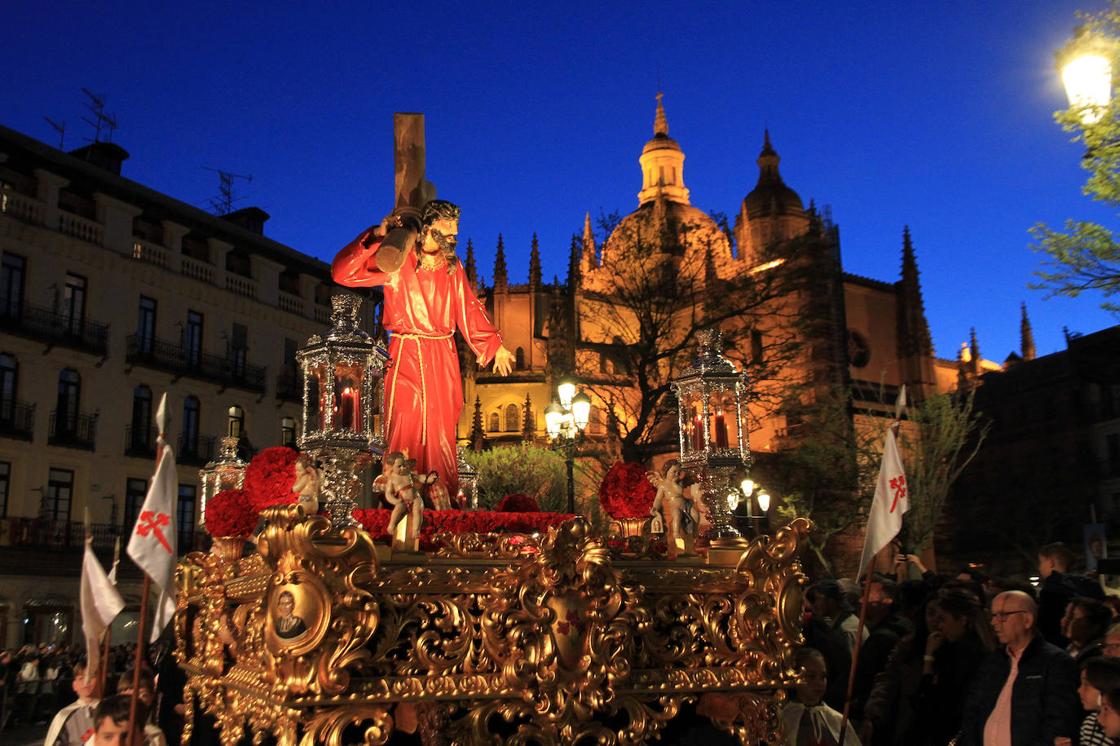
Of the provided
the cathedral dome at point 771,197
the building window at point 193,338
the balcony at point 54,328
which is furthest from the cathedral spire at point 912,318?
the balcony at point 54,328

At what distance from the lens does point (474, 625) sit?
21.1 feet

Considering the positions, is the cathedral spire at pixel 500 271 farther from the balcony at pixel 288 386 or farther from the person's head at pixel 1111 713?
the person's head at pixel 1111 713

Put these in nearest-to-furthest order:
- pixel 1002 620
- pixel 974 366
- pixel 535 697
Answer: pixel 1002 620, pixel 535 697, pixel 974 366

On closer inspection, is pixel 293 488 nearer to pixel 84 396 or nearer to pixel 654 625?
pixel 654 625

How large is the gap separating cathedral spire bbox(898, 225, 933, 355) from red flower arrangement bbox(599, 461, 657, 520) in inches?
2337

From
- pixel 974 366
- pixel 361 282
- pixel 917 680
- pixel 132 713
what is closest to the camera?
pixel 132 713

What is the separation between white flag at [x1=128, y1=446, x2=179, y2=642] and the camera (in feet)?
18.8

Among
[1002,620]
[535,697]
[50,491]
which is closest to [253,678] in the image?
[535,697]

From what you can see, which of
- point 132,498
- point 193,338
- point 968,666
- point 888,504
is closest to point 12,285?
point 193,338

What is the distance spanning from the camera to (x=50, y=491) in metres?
31.0

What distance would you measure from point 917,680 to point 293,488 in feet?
14.5

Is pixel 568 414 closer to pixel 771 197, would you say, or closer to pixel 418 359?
pixel 418 359

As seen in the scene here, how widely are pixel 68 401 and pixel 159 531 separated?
2950cm

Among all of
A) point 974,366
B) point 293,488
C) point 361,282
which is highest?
point 974,366
